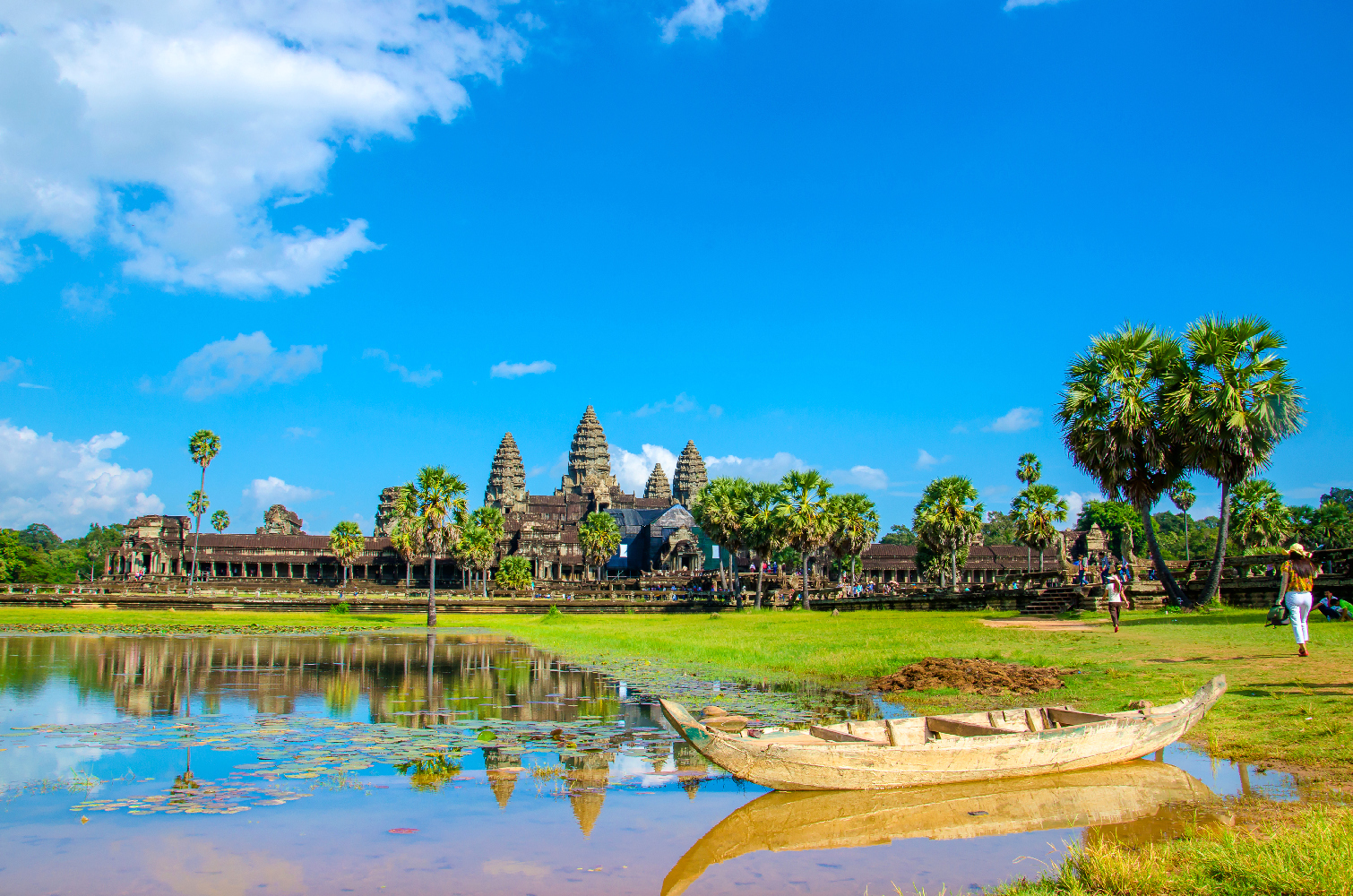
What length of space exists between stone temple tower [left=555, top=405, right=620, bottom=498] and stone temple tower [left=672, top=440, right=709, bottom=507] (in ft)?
36.6

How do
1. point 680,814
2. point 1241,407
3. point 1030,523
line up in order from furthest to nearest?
point 1030,523
point 1241,407
point 680,814

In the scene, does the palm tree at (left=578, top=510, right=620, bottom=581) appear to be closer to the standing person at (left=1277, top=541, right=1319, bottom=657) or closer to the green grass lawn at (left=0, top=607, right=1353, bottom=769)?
the green grass lawn at (left=0, top=607, right=1353, bottom=769)

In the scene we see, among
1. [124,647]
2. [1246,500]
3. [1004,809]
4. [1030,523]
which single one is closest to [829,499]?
[1030,523]

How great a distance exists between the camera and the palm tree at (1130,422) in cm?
3117

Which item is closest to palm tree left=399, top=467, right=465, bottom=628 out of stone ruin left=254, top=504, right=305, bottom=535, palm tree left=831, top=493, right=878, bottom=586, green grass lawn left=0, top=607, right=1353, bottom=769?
green grass lawn left=0, top=607, right=1353, bottom=769

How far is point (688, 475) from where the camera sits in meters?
149

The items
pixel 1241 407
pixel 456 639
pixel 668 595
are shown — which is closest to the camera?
pixel 1241 407

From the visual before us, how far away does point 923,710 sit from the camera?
Answer: 14438mm

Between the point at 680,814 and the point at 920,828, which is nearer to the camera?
the point at 920,828

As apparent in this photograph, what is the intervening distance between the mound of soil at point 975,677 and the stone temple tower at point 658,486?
438 ft

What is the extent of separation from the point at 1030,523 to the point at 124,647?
1976 inches

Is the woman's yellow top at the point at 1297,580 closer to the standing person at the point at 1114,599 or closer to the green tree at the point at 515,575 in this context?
the standing person at the point at 1114,599

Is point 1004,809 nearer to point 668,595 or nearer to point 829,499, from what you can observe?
point 829,499

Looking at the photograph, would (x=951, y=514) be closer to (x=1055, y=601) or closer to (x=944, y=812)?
(x=1055, y=601)
